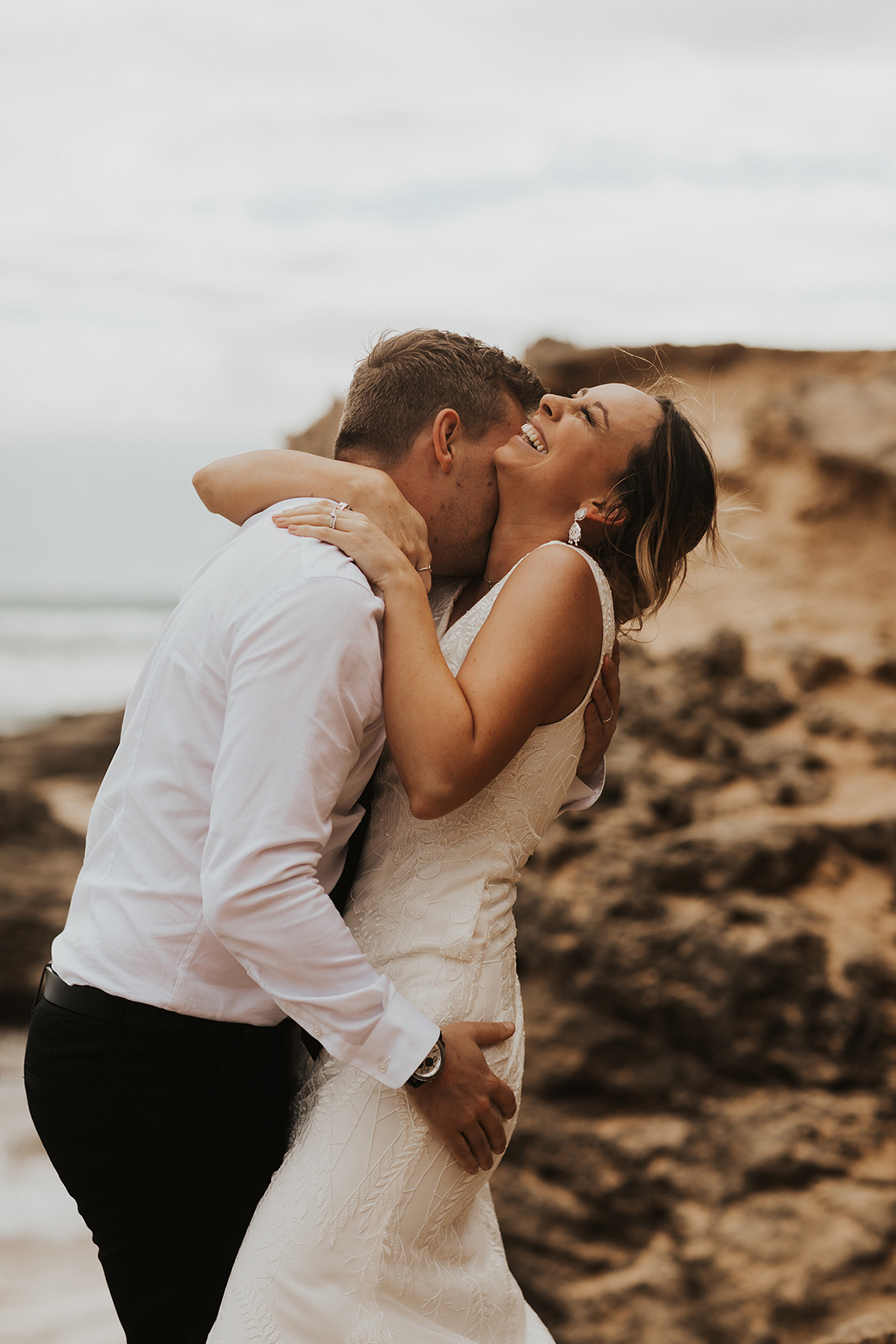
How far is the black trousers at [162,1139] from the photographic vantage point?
1781 mm

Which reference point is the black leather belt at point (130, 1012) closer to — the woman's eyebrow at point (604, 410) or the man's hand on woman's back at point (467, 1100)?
the man's hand on woman's back at point (467, 1100)

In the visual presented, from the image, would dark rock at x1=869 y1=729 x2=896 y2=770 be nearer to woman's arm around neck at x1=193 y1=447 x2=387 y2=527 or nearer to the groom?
the groom

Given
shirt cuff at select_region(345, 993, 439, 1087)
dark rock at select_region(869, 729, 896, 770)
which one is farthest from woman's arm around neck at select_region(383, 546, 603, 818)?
dark rock at select_region(869, 729, 896, 770)

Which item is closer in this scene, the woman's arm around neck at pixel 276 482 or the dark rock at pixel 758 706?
the woman's arm around neck at pixel 276 482

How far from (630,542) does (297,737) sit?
32.5 inches

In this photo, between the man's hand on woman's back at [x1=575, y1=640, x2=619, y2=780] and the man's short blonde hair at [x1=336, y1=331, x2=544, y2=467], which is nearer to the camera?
the man's short blonde hair at [x1=336, y1=331, x2=544, y2=467]

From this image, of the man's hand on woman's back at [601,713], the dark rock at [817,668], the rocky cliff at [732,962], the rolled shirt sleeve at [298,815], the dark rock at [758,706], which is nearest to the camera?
the rolled shirt sleeve at [298,815]

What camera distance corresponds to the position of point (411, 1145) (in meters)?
1.75

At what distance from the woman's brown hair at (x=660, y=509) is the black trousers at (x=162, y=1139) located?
1034 millimetres

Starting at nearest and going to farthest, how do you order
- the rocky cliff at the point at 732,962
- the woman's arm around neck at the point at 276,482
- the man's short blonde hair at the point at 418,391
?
1. the woman's arm around neck at the point at 276,482
2. the man's short blonde hair at the point at 418,391
3. the rocky cliff at the point at 732,962

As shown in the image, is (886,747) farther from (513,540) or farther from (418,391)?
(418,391)

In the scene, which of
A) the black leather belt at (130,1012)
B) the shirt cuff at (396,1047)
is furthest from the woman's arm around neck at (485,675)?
the black leather belt at (130,1012)

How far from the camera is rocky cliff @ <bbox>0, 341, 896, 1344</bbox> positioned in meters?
3.48

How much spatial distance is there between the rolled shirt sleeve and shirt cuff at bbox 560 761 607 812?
854mm
